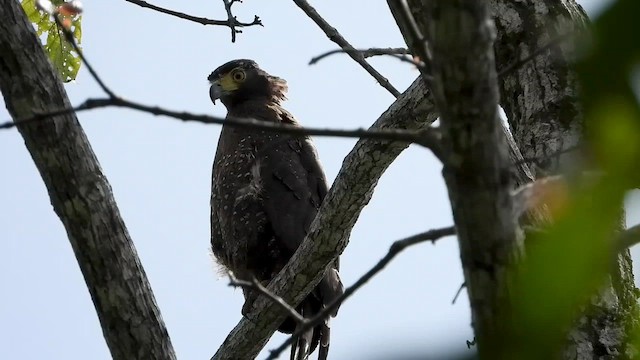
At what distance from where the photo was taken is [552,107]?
281 cm

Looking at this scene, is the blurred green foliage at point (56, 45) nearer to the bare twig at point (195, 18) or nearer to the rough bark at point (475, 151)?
the bare twig at point (195, 18)

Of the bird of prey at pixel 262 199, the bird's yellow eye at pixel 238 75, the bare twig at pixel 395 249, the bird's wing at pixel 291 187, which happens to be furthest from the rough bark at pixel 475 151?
the bird's yellow eye at pixel 238 75

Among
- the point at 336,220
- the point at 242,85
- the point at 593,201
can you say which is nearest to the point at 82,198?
the point at 336,220

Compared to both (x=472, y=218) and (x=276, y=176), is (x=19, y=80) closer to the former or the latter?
(x=472, y=218)

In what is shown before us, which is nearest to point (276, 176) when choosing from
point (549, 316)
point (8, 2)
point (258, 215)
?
point (258, 215)

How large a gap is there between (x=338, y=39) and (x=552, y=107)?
3.98 feet

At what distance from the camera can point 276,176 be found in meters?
5.72

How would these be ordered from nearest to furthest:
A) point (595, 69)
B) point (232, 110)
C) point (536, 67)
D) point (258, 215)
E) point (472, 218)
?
1. point (595, 69)
2. point (472, 218)
3. point (536, 67)
4. point (258, 215)
5. point (232, 110)

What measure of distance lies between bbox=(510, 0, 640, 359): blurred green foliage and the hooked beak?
6246 millimetres

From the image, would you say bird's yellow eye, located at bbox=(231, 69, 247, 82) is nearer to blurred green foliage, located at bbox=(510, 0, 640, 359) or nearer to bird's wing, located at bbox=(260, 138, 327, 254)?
bird's wing, located at bbox=(260, 138, 327, 254)

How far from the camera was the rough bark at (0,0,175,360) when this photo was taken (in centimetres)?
214

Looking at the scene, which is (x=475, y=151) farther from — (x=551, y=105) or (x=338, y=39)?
(x=338, y=39)

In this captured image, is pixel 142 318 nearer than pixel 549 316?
No

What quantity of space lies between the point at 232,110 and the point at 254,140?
82 cm
